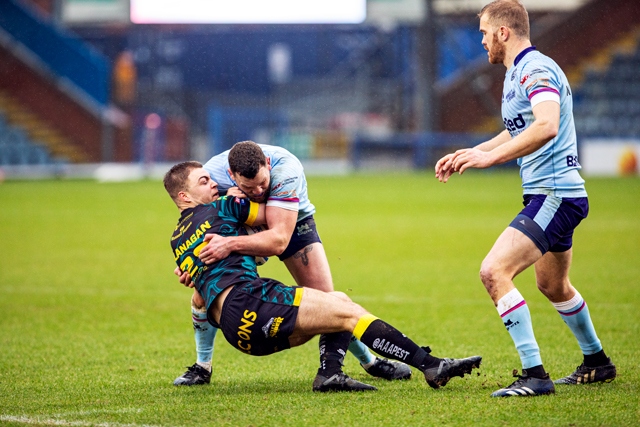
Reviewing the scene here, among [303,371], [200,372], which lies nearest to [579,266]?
[303,371]

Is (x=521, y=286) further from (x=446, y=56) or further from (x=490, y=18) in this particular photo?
(x=446, y=56)

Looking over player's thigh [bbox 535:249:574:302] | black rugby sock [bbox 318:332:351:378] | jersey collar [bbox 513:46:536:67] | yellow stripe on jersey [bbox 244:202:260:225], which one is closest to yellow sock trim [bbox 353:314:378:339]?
black rugby sock [bbox 318:332:351:378]

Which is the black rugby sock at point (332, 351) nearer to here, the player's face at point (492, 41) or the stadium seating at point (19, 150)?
the player's face at point (492, 41)

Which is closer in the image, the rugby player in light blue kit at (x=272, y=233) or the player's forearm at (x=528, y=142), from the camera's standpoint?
the player's forearm at (x=528, y=142)

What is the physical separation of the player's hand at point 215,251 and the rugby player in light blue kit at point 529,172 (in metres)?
1.30

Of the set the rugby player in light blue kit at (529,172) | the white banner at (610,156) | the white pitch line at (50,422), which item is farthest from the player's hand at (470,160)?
the white banner at (610,156)

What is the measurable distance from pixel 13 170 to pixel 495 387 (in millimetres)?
28366

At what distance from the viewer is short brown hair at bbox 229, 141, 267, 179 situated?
514 centimetres

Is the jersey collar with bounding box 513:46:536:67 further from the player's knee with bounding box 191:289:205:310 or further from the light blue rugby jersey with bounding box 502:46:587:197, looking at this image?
the player's knee with bounding box 191:289:205:310

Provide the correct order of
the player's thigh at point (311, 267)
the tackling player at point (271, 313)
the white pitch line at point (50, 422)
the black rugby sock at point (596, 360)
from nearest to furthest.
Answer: the white pitch line at point (50, 422)
the tackling player at point (271, 313)
the black rugby sock at point (596, 360)
the player's thigh at point (311, 267)

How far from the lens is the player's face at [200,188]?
558 cm

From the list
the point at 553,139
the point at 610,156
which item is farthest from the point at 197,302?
the point at 610,156

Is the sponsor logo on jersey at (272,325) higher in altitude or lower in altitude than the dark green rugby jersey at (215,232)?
lower

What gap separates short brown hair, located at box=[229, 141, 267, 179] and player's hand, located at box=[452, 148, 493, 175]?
112 centimetres
